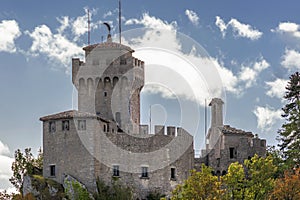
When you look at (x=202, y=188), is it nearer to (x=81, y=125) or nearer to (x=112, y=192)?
(x=112, y=192)

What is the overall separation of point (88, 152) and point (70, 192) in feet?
11.6

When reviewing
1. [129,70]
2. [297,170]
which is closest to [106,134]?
[129,70]

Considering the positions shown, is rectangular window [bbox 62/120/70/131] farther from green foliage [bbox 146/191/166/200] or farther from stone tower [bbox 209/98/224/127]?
Result: stone tower [bbox 209/98/224/127]

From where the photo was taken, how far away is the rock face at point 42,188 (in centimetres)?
7275

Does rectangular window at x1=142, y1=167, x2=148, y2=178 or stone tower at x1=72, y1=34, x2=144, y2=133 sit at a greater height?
stone tower at x1=72, y1=34, x2=144, y2=133

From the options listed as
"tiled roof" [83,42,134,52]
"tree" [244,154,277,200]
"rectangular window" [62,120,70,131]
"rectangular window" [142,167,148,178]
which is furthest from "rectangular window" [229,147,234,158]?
"rectangular window" [62,120,70,131]

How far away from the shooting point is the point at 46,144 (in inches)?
2963

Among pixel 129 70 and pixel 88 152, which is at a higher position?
pixel 129 70

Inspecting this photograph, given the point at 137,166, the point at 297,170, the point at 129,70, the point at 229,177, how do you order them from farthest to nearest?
the point at 129,70 < the point at 137,166 < the point at 297,170 < the point at 229,177

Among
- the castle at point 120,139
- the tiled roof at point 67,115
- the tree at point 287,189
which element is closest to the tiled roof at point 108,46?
the castle at point 120,139

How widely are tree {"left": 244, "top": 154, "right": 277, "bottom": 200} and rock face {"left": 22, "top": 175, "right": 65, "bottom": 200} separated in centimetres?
1552

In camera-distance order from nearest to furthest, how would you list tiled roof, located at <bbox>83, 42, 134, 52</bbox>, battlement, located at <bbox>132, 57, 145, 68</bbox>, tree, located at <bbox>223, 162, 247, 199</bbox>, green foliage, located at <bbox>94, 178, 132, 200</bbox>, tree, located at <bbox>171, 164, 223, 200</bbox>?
tree, located at <bbox>171, 164, 223, 200</bbox>
tree, located at <bbox>223, 162, 247, 199</bbox>
green foliage, located at <bbox>94, 178, 132, 200</bbox>
tiled roof, located at <bbox>83, 42, 134, 52</bbox>
battlement, located at <bbox>132, 57, 145, 68</bbox>

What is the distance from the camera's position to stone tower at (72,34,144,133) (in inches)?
3300

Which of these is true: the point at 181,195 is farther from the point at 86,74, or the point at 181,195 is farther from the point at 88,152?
the point at 86,74
